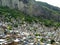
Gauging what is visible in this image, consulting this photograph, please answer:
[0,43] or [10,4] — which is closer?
[0,43]

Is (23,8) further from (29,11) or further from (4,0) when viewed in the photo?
(4,0)

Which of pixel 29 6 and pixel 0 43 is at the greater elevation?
pixel 0 43

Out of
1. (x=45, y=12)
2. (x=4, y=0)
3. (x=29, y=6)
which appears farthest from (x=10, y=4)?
(x=45, y=12)

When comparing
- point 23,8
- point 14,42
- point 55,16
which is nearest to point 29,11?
point 23,8

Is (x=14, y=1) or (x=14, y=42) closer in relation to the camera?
(x=14, y=42)

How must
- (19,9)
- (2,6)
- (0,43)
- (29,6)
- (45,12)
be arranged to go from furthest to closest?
1. (45,12)
2. (29,6)
3. (19,9)
4. (2,6)
5. (0,43)

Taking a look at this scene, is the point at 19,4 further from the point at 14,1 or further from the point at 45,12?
the point at 45,12

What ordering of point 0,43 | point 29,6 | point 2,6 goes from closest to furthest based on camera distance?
point 0,43 < point 2,6 < point 29,6

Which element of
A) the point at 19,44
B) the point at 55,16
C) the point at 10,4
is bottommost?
the point at 55,16

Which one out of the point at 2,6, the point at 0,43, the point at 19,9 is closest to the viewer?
the point at 0,43
